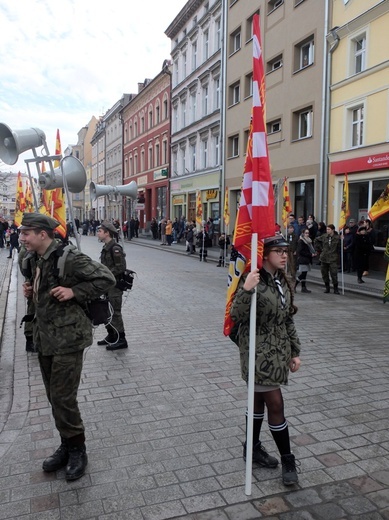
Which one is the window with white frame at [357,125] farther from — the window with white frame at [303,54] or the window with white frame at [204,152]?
the window with white frame at [204,152]

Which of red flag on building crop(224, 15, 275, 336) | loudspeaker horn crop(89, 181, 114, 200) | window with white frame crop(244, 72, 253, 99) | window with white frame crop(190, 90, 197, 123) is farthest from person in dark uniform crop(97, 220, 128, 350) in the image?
window with white frame crop(190, 90, 197, 123)

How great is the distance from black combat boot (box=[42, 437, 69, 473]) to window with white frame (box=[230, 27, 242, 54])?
90.2 ft

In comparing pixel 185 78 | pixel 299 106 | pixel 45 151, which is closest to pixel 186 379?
pixel 45 151

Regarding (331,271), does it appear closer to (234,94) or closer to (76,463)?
(76,463)

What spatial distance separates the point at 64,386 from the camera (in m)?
3.42

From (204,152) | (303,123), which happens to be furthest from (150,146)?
(303,123)

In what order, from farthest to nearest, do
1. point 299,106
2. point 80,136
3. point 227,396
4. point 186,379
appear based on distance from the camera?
point 80,136, point 299,106, point 186,379, point 227,396

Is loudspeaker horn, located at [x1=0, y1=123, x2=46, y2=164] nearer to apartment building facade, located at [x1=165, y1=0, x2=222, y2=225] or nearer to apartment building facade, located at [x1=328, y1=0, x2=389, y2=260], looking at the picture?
apartment building facade, located at [x1=328, y1=0, x2=389, y2=260]

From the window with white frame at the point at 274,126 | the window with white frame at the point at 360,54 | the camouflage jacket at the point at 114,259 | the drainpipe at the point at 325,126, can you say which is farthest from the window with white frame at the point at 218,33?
the camouflage jacket at the point at 114,259

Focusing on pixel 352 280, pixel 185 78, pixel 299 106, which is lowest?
pixel 352 280

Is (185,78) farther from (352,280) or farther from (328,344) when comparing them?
(328,344)

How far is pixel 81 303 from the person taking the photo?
3.53 metres

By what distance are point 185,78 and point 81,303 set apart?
35162mm

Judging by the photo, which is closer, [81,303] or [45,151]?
[81,303]
